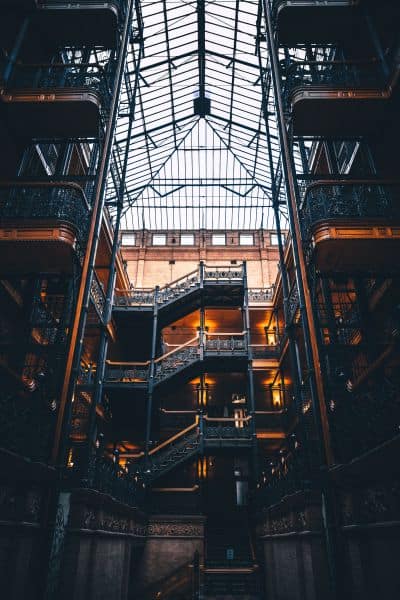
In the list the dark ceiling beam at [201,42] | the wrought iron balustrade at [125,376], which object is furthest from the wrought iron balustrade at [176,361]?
the dark ceiling beam at [201,42]

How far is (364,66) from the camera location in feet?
40.4

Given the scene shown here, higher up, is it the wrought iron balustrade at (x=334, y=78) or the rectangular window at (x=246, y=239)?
the rectangular window at (x=246, y=239)

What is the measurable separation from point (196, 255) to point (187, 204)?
3.95m

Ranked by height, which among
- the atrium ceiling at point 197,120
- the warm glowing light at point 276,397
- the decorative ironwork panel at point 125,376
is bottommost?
the decorative ironwork panel at point 125,376

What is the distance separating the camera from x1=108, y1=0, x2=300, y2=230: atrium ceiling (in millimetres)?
19453

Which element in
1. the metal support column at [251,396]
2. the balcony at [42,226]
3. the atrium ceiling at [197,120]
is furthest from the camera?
the atrium ceiling at [197,120]

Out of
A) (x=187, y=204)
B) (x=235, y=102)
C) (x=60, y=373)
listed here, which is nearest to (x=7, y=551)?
(x=60, y=373)

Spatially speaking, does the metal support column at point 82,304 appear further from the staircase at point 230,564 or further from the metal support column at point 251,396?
the metal support column at point 251,396

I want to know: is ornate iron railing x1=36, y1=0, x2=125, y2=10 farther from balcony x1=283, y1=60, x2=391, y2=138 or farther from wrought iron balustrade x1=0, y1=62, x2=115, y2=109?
balcony x1=283, y1=60, x2=391, y2=138

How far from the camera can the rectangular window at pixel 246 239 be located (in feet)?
98.7

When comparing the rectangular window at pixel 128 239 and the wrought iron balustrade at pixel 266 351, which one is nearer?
the wrought iron balustrade at pixel 266 351

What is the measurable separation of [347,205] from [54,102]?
826cm

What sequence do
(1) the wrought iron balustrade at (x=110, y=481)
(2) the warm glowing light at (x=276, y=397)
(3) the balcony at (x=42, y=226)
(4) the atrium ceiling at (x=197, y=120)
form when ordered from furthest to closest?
(2) the warm glowing light at (x=276, y=397), (4) the atrium ceiling at (x=197, y=120), (3) the balcony at (x=42, y=226), (1) the wrought iron balustrade at (x=110, y=481)

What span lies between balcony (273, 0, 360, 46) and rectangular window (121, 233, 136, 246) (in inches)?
758
